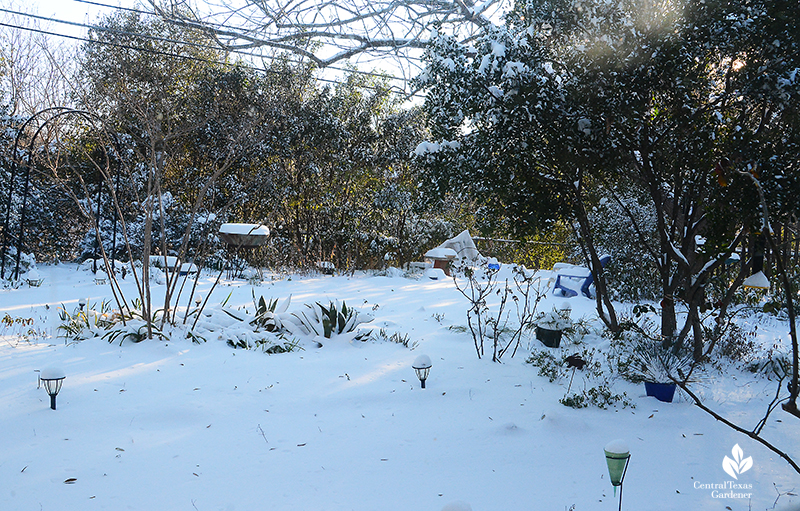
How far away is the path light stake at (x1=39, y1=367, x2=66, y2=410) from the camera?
2.51m

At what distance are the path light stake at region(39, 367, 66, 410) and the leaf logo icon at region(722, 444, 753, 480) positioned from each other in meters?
3.14

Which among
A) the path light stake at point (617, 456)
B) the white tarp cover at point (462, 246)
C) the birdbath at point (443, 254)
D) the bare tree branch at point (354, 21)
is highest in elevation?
the bare tree branch at point (354, 21)

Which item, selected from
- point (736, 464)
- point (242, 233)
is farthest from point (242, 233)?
point (736, 464)

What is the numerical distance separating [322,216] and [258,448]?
7667 millimetres

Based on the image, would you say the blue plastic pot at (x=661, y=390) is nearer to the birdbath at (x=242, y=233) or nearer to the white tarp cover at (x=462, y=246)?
the birdbath at (x=242, y=233)

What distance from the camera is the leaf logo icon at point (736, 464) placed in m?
2.18

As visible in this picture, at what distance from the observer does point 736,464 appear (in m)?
2.23

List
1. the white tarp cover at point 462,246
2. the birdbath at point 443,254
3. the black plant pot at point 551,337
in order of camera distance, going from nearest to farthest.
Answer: the black plant pot at point 551,337, the birdbath at point 443,254, the white tarp cover at point 462,246

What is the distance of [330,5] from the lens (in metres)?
6.54

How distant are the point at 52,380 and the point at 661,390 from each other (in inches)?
132

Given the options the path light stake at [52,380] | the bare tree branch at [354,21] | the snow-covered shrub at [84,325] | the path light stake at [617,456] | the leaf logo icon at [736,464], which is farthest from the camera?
the bare tree branch at [354,21]

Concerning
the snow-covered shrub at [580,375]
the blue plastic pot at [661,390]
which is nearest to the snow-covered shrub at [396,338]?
the snow-covered shrub at [580,375]

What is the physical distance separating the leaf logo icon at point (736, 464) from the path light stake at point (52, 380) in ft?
10.3

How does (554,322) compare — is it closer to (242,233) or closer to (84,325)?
(84,325)
